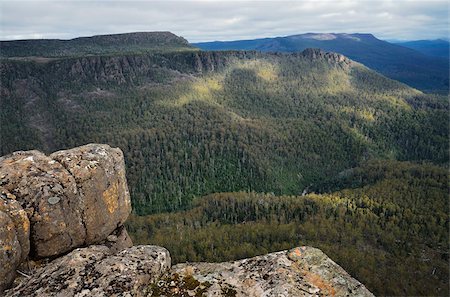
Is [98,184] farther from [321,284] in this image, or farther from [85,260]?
[321,284]

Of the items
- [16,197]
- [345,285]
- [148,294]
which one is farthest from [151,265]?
[345,285]

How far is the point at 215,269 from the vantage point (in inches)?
832

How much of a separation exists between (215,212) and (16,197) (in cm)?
17487

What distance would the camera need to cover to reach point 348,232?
497 feet

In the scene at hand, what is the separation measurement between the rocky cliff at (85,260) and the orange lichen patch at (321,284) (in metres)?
0.05

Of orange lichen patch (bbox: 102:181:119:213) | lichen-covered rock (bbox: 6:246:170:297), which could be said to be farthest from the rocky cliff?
orange lichen patch (bbox: 102:181:119:213)

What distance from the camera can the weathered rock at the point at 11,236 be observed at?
61.2ft

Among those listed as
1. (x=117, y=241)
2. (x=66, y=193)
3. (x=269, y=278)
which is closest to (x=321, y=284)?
(x=269, y=278)

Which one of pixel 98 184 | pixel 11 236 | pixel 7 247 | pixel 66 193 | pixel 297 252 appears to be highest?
pixel 66 193

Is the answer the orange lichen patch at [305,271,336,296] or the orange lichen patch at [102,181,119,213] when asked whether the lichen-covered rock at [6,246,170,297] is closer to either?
the orange lichen patch at [102,181,119,213]

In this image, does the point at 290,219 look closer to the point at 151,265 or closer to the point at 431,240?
the point at 431,240

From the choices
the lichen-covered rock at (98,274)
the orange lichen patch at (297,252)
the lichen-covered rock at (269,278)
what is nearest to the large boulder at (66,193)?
the lichen-covered rock at (98,274)

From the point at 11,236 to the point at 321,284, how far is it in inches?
700

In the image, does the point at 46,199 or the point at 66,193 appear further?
the point at 66,193
